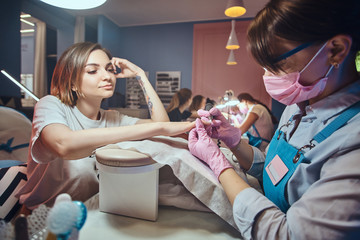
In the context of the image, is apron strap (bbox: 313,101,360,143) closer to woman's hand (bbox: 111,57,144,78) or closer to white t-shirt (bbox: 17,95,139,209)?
white t-shirt (bbox: 17,95,139,209)

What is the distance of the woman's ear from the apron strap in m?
0.14

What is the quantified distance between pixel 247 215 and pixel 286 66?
1.64 feet

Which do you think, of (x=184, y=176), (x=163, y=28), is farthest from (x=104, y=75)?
(x=163, y=28)

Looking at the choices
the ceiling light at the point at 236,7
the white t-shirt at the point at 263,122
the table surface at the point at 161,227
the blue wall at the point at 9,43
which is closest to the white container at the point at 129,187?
the table surface at the point at 161,227

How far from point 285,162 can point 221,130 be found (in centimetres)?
45

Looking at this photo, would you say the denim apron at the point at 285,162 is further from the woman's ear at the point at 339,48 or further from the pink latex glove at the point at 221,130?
the pink latex glove at the point at 221,130

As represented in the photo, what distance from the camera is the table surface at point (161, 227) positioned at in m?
0.55

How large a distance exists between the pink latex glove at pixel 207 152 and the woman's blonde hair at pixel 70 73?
617 mm

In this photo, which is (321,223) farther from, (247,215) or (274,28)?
(274,28)

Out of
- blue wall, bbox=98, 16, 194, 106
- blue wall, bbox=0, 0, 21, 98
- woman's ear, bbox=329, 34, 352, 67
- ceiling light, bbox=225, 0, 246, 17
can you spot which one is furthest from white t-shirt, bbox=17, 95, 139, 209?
blue wall, bbox=98, 16, 194, 106

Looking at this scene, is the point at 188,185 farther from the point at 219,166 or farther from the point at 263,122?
the point at 263,122

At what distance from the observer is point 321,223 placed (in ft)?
1.41

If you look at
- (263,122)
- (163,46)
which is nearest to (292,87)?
(263,122)

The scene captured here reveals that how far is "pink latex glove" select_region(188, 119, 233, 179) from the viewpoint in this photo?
71 cm
